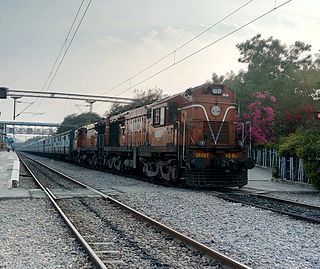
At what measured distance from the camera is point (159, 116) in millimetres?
18500

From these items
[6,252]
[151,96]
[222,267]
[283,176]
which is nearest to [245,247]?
[222,267]

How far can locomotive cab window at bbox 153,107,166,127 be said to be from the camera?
18103 mm

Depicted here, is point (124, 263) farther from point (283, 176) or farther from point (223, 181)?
point (283, 176)

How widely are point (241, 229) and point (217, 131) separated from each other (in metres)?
8.29

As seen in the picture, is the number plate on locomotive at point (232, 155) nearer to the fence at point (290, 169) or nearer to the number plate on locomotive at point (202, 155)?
the number plate on locomotive at point (202, 155)

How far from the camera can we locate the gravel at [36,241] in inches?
256

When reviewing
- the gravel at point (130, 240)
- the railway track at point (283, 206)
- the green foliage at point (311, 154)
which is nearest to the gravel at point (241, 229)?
the railway track at point (283, 206)

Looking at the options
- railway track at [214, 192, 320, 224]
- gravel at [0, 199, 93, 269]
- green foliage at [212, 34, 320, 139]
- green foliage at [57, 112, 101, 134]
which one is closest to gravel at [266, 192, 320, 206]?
railway track at [214, 192, 320, 224]

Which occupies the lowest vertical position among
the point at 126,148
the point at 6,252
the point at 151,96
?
the point at 6,252

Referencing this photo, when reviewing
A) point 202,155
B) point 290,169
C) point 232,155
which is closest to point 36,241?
point 202,155

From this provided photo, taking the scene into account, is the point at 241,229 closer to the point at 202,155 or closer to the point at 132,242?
the point at 132,242

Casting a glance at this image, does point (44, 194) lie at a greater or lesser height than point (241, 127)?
lesser

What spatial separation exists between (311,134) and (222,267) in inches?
570

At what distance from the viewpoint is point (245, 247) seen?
7496 mm
